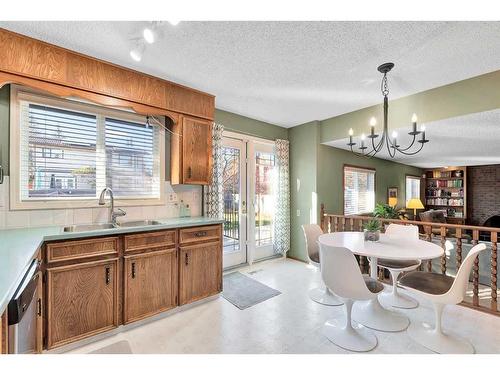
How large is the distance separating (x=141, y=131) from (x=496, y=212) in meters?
9.26

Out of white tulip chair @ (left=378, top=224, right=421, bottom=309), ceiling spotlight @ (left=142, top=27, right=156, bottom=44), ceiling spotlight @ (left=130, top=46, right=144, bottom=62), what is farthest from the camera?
white tulip chair @ (left=378, top=224, right=421, bottom=309)

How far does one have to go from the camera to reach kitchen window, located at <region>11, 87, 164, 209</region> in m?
2.18

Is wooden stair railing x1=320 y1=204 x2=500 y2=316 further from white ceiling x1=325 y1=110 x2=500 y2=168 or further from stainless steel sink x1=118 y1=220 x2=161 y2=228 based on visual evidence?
stainless steel sink x1=118 y1=220 x2=161 y2=228

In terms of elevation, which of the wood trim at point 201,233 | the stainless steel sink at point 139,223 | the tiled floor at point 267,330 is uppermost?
the stainless steel sink at point 139,223

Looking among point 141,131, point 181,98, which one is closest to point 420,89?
point 181,98

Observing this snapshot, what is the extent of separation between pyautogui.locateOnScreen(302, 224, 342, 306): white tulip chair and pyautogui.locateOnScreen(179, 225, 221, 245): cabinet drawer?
1.15 meters

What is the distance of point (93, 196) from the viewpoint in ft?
8.36

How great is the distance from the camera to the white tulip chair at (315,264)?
2.72 metres

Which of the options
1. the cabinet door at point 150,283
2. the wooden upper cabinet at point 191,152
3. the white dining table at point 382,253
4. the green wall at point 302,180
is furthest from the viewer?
the green wall at point 302,180

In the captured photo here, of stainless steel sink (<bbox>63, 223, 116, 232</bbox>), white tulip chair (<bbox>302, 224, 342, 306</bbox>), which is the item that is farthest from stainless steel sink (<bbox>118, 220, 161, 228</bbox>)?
white tulip chair (<bbox>302, 224, 342, 306</bbox>)

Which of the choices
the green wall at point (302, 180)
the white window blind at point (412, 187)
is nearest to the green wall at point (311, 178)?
the green wall at point (302, 180)

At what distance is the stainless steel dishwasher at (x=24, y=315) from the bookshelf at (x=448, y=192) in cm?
965

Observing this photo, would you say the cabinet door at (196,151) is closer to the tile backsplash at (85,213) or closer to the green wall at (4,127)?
the tile backsplash at (85,213)
